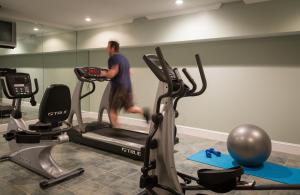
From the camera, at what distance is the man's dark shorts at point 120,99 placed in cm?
420

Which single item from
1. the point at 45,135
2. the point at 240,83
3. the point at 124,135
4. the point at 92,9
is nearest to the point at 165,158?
the point at 45,135

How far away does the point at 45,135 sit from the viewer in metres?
2.53

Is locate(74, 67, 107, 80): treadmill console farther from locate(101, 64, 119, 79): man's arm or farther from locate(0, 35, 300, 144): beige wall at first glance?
locate(0, 35, 300, 144): beige wall

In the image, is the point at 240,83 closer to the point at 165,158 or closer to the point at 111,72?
the point at 111,72

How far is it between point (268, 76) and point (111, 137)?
285 centimetres

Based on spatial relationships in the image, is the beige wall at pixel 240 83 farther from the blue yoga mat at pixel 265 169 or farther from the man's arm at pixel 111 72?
the man's arm at pixel 111 72

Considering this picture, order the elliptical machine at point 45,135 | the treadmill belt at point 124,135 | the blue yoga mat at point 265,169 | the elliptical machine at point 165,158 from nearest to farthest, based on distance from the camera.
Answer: the elliptical machine at point 165,158 < the elliptical machine at point 45,135 < the blue yoga mat at point 265,169 < the treadmill belt at point 124,135

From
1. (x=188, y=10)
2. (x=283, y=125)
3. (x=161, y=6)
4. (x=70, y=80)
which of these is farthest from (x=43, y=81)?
(x=283, y=125)

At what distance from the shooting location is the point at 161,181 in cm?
207

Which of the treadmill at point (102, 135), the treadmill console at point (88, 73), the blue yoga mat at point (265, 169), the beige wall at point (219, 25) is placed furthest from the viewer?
the treadmill console at point (88, 73)

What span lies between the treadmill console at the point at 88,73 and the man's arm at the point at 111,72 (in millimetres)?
76

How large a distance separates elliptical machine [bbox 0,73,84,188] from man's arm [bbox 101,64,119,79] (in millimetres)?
1413

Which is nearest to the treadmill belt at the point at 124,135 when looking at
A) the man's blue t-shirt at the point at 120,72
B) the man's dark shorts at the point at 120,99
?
the man's dark shorts at the point at 120,99

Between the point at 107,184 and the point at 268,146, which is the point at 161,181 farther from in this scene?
the point at 268,146
